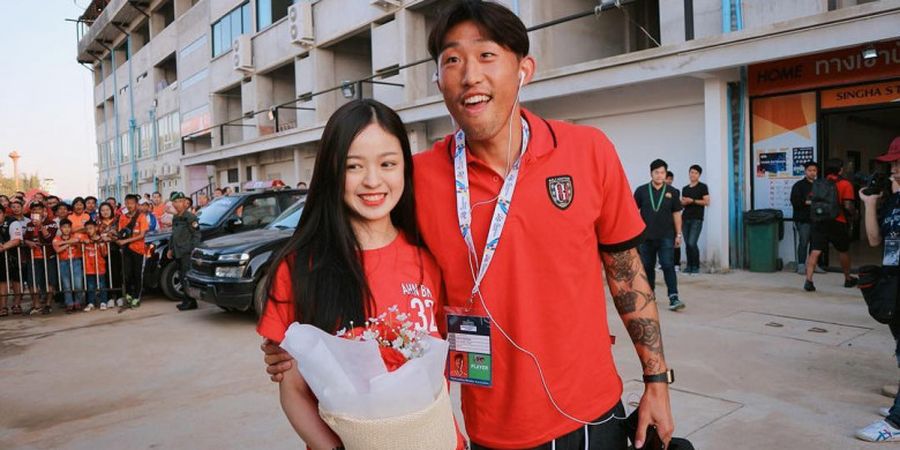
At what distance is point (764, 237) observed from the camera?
10305mm

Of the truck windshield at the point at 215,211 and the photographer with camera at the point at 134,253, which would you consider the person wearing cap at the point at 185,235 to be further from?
the photographer with camera at the point at 134,253

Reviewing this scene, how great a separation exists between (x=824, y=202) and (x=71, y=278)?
1149 centimetres

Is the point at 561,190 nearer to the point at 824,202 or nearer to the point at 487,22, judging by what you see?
the point at 487,22

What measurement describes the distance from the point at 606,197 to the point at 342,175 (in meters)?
0.81

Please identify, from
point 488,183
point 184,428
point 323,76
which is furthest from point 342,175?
point 323,76

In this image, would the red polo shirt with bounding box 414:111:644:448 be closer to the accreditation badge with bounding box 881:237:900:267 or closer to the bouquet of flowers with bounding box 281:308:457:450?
the bouquet of flowers with bounding box 281:308:457:450

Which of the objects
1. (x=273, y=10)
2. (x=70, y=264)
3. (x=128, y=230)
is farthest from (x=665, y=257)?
(x=273, y=10)

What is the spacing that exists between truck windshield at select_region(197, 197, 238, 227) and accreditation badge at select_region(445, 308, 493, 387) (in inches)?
358

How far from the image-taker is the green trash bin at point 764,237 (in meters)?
10.2

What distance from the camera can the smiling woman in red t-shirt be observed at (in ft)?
5.55

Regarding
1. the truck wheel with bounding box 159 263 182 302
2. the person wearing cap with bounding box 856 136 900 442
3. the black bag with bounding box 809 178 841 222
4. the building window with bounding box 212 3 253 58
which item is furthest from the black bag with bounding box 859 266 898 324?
the building window with bounding box 212 3 253 58

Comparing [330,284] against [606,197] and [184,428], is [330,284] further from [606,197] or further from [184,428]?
[184,428]

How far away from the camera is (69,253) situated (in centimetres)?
997

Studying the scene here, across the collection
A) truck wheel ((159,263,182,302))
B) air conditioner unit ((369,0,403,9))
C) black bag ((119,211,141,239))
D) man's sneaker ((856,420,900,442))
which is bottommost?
man's sneaker ((856,420,900,442))
